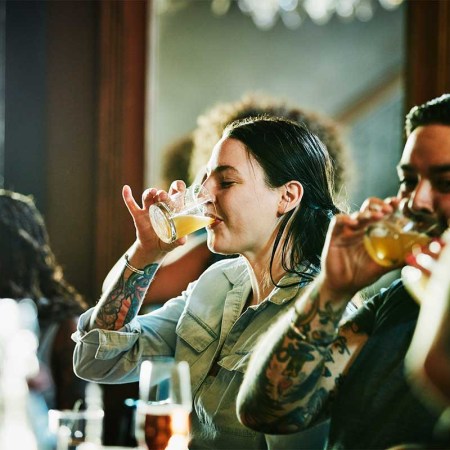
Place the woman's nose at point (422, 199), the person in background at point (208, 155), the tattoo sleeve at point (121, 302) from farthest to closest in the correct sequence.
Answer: the person in background at point (208, 155)
the tattoo sleeve at point (121, 302)
the woman's nose at point (422, 199)

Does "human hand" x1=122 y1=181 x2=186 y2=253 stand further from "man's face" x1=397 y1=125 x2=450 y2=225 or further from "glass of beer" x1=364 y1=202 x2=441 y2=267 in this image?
"glass of beer" x1=364 y1=202 x2=441 y2=267

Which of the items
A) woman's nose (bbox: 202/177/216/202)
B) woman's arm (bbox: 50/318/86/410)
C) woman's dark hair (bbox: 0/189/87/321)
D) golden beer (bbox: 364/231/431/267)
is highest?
woman's nose (bbox: 202/177/216/202)

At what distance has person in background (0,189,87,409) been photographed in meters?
3.05

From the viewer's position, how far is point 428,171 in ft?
5.38

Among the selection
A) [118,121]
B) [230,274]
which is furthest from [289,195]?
[118,121]

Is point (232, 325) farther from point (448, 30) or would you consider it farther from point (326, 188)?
point (448, 30)

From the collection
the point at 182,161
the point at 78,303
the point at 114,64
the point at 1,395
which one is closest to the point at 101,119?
the point at 114,64

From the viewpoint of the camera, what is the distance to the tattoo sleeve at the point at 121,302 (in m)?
2.05

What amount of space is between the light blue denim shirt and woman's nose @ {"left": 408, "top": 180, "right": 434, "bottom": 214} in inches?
15.8

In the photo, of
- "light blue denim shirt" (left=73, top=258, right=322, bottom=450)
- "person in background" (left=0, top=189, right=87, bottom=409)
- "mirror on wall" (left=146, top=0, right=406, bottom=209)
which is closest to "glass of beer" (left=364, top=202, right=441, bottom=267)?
"light blue denim shirt" (left=73, top=258, right=322, bottom=450)

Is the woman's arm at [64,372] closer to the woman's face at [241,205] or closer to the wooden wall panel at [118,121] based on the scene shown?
the wooden wall panel at [118,121]

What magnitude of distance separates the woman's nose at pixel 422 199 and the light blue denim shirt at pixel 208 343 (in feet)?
1.31

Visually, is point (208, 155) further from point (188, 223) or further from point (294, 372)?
point (294, 372)

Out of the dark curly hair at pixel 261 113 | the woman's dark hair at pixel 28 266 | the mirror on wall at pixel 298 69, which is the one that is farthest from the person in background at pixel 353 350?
the mirror on wall at pixel 298 69
